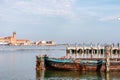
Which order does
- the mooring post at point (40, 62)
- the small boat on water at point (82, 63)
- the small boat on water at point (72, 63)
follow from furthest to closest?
the mooring post at point (40, 62), the small boat on water at point (72, 63), the small boat on water at point (82, 63)

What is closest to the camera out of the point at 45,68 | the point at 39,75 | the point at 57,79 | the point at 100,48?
the point at 57,79

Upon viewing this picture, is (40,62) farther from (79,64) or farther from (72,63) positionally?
(79,64)

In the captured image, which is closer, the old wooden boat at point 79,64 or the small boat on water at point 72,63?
the old wooden boat at point 79,64

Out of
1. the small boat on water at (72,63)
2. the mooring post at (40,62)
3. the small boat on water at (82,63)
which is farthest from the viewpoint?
the mooring post at (40,62)

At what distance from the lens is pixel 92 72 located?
5353cm

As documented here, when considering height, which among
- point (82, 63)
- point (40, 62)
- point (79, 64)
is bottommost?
point (79, 64)

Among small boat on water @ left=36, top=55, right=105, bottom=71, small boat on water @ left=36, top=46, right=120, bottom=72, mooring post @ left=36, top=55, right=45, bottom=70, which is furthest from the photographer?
mooring post @ left=36, top=55, right=45, bottom=70

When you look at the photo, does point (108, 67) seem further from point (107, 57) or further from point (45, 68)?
point (45, 68)

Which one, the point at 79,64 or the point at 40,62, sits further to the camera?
the point at 40,62

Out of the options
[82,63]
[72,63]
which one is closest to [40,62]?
[72,63]

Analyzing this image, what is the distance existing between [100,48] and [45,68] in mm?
43115

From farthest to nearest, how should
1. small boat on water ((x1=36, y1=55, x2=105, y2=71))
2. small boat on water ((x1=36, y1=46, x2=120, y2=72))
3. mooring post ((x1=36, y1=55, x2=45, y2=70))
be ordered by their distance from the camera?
1. mooring post ((x1=36, y1=55, x2=45, y2=70))
2. small boat on water ((x1=36, y1=55, x2=105, y2=71))
3. small boat on water ((x1=36, y1=46, x2=120, y2=72))

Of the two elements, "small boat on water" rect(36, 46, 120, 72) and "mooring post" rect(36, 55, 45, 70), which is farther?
"mooring post" rect(36, 55, 45, 70)

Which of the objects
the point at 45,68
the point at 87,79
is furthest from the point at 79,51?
the point at 87,79
